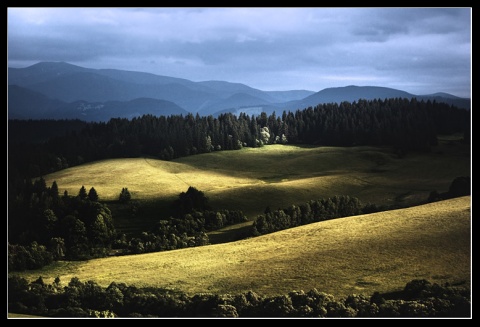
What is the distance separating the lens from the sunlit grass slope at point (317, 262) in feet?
75.4

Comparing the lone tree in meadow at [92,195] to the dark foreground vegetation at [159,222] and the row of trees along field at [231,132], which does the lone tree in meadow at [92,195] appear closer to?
the dark foreground vegetation at [159,222]

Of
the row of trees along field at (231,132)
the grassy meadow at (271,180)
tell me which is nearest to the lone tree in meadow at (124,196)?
the grassy meadow at (271,180)

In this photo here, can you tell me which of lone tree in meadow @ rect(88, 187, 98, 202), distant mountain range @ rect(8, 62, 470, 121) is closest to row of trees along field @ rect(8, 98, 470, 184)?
distant mountain range @ rect(8, 62, 470, 121)

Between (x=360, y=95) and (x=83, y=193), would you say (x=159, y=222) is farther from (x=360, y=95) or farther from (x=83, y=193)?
(x=360, y=95)

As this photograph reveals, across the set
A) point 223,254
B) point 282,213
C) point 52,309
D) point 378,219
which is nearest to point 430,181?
point 378,219

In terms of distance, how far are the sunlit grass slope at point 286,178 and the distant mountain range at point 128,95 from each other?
4458 mm

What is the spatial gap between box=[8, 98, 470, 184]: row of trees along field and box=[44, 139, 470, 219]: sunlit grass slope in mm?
1471

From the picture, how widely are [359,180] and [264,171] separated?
335 inches

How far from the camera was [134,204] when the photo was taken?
97.7 ft

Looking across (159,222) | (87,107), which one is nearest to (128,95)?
(87,107)

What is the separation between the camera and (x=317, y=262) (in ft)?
80.5

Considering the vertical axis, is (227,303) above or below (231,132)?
below

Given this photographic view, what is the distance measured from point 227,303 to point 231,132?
33.6m

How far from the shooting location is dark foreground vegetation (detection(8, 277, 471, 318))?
2078 centimetres
